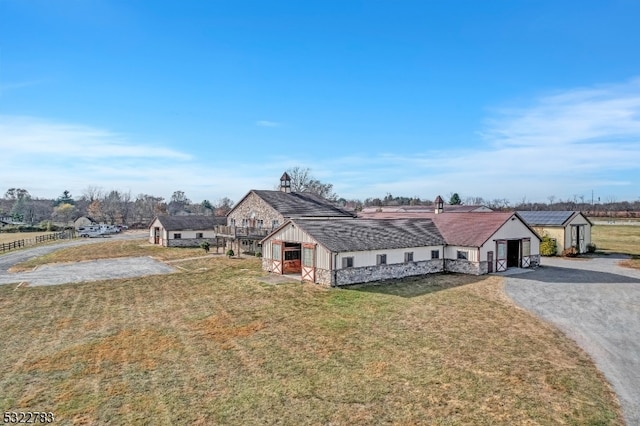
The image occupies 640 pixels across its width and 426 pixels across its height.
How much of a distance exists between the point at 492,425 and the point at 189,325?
12.2 metres

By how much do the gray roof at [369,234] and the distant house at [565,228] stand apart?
15.7 metres

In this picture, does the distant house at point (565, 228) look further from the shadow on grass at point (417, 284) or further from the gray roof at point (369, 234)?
the shadow on grass at point (417, 284)

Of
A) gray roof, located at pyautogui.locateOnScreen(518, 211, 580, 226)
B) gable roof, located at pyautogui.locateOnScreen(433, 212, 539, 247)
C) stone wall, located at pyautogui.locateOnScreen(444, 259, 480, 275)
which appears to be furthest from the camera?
gray roof, located at pyautogui.locateOnScreen(518, 211, 580, 226)

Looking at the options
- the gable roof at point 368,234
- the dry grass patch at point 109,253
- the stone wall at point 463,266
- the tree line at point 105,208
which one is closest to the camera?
the gable roof at point 368,234

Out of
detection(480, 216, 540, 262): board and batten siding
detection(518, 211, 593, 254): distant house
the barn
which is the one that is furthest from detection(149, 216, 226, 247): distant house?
detection(518, 211, 593, 254): distant house

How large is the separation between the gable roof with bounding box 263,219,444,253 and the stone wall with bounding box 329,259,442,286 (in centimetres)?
127

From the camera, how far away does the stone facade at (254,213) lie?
39.3 metres

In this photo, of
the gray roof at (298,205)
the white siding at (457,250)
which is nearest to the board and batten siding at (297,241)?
the gray roof at (298,205)

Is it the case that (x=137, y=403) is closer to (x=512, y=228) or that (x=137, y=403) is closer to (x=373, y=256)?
(x=373, y=256)

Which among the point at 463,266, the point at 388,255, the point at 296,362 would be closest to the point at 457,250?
the point at 463,266

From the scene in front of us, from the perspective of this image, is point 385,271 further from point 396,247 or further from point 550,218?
point 550,218

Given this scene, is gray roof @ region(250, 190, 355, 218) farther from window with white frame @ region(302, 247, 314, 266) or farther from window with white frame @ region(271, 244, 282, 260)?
window with white frame @ region(302, 247, 314, 266)

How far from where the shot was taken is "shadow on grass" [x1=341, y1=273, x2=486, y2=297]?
23.0m

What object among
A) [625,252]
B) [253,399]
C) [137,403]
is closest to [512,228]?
[625,252]
